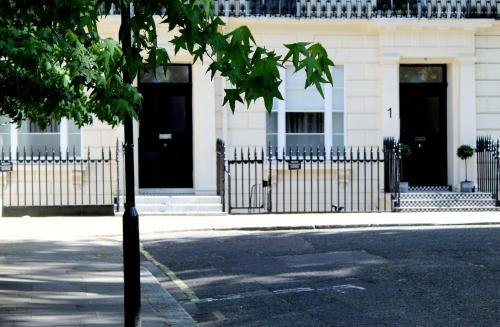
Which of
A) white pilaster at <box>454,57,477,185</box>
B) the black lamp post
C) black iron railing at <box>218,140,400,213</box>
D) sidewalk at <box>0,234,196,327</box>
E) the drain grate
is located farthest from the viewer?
white pilaster at <box>454,57,477,185</box>

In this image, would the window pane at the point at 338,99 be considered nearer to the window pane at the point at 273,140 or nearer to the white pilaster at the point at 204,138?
the window pane at the point at 273,140

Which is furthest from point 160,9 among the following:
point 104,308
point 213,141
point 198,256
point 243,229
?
point 213,141

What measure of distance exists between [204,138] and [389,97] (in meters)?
4.67

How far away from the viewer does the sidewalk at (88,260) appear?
27.3 feet

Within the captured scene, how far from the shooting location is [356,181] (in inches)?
862

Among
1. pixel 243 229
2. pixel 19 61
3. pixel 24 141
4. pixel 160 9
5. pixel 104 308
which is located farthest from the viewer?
pixel 24 141

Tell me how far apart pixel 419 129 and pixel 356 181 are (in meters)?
2.32

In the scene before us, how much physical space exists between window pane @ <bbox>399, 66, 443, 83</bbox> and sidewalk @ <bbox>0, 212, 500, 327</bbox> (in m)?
4.19

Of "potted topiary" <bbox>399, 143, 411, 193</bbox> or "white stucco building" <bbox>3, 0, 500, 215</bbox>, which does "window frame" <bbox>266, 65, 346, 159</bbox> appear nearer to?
"white stucco building" <bbox>3, 0, 500, 215</bbox>

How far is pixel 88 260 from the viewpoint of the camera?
12.7m

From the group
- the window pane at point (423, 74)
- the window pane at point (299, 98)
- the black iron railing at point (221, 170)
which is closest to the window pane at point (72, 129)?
the black iron railing at point (221, 170)

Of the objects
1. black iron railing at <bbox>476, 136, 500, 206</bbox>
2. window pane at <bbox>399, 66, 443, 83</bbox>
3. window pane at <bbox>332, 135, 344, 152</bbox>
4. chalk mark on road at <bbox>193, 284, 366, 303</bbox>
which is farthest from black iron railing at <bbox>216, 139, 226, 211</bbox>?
chalk mark on road at <bbox>193, 284, 366, 303</bbox>

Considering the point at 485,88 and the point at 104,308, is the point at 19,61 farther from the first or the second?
the point at 485,88

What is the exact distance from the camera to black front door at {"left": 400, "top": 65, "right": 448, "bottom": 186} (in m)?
22.6
